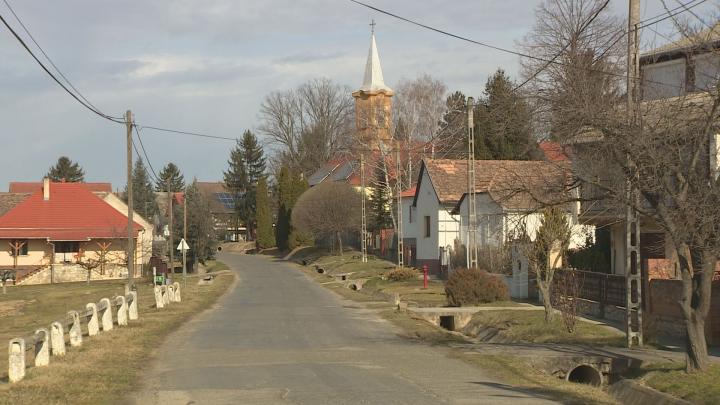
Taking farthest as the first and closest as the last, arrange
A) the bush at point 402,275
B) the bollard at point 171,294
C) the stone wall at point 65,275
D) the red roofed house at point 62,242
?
the red roofed house at point 62,242
the stone wall at point 65,275
the bush at point 402,275
the bollard at point 171,294

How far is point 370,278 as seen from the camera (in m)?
50.5

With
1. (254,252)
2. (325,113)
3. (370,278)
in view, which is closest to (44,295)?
(370,278)

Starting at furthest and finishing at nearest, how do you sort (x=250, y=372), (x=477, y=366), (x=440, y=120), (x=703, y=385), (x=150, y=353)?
1. (x=440, y=120)
2. (x=150, y=353)
3. (x=477, y=366)
4. (x=250, y=372)
5. (x=703, y=385)

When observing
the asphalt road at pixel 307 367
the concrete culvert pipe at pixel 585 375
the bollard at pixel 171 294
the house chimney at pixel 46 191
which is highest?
the house chimney at pixel 46 191

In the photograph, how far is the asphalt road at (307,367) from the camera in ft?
40.4

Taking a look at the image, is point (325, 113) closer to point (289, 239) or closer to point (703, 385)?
point (289, 239)

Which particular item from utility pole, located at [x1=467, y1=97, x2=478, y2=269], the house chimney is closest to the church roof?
the house chimney

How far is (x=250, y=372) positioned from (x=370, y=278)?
118ft

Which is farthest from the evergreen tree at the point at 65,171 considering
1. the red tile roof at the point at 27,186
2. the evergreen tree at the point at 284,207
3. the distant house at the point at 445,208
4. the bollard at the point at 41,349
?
the bollard at the point at 41,349

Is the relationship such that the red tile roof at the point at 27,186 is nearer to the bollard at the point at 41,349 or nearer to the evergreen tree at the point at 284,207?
the evergreen tree at the point at 284,207

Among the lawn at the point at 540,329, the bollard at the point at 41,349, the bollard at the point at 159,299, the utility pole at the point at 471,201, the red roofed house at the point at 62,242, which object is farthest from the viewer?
the red roofed house at the point at 62,242

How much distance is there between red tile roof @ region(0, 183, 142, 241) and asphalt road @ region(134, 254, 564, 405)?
37.1 meters

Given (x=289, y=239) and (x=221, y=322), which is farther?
(x=289, y=239)

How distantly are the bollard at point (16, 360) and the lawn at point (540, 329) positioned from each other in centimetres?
1171
